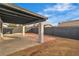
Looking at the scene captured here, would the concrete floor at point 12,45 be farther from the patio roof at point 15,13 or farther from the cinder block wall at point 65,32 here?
the cinder block wall at point 65,32

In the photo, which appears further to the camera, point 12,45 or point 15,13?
point 12,45

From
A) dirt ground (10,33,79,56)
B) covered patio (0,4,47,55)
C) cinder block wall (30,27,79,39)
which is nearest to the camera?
covered patio (0,4,47,55)

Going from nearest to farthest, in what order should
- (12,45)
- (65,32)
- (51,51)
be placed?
(51,51)
(12,45)
(65,32)

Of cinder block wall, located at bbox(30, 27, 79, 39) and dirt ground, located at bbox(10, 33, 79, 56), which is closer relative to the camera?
dirt ground, located at bbox(10, 33, 79, 56)

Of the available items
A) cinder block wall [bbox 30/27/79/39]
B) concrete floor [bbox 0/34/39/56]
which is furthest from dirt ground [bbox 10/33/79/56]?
cinder block wall [bbox 30/27/79/39]

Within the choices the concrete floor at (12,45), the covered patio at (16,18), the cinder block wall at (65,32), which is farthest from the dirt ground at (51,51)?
the cinder block wall at (65,32)

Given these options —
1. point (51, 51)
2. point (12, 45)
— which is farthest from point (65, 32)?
point (51, 51)

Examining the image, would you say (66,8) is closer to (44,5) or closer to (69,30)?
(44,5)

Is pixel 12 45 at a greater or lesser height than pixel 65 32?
lesser

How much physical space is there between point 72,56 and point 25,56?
8.14 feet

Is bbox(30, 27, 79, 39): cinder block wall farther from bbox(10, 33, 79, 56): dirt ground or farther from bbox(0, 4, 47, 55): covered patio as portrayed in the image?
bbox(10, 33, 79, 56): dirt ground

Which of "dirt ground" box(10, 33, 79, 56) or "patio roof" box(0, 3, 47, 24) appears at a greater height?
"patio roof" box(0, 3, 47, 24)

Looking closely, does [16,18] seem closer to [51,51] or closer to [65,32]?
[51,51]

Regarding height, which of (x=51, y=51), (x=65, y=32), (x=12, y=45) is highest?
(x=65, y=32)
